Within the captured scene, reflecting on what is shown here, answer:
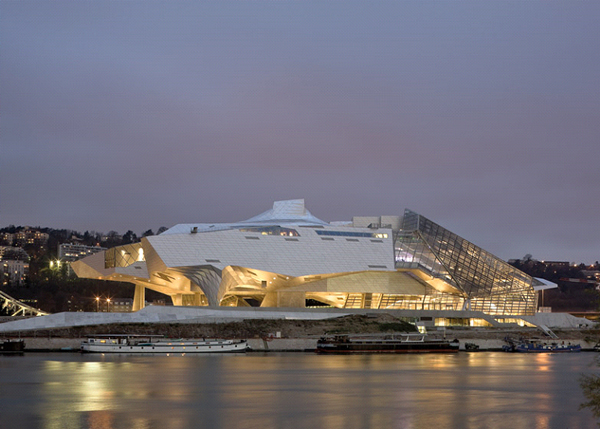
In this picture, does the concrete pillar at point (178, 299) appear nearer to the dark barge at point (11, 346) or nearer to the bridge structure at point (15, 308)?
the bridge structure at point (15, 308)

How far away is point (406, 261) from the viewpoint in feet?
357

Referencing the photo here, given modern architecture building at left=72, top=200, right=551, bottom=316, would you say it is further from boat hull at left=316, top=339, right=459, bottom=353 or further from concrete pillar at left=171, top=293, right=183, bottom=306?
boat hull at left=316, top=339, right=459, bottom=353

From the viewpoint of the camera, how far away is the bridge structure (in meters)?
109

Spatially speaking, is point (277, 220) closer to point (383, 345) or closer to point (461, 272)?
point (461, 272)

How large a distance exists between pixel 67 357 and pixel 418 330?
45.6 m

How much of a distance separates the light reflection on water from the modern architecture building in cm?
2799

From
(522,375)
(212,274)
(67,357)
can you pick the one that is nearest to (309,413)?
(522,375)

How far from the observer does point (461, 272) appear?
11100 cm

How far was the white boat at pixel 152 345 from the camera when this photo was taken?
8019cm

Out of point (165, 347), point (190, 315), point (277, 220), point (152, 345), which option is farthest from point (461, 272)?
point (152, 345)

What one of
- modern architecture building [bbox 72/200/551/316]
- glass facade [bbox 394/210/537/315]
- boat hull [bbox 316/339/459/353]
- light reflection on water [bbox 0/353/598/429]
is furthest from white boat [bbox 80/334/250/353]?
glass facade [bbox 394/210/537/315]

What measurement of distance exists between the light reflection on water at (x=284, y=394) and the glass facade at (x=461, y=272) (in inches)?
1577

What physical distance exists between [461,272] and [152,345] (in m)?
48.6

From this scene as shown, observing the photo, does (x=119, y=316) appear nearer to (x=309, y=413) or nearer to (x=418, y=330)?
(x=418, y=330)
